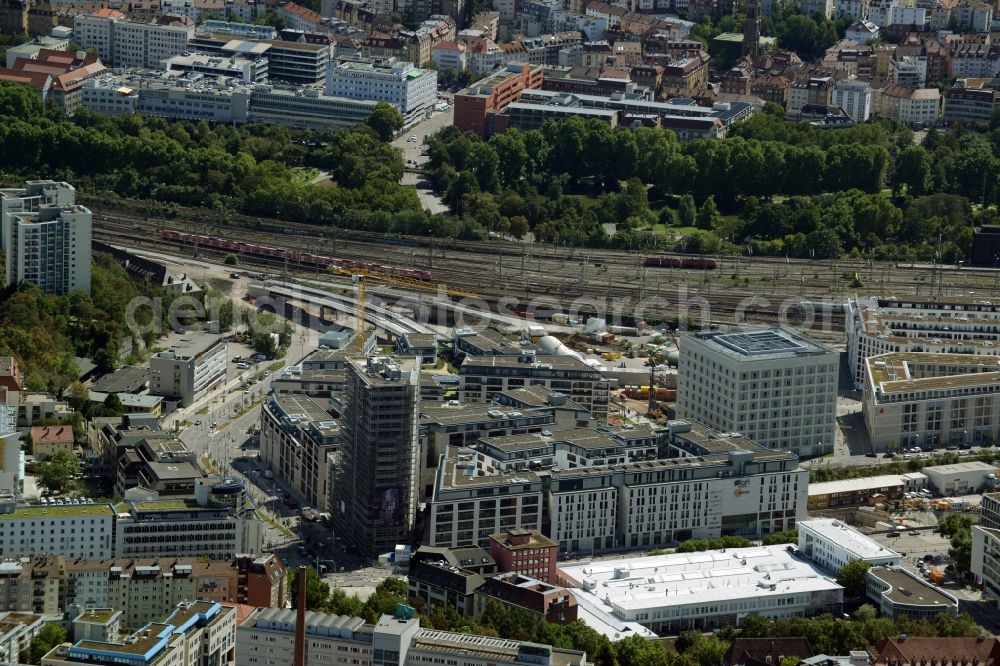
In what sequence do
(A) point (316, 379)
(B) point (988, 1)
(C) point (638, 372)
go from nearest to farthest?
1. (A) point (316, 379)
2. (C) point (638, 372)
3. (B) point (988, 1)

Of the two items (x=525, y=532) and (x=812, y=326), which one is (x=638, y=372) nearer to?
(x=812, y=326)

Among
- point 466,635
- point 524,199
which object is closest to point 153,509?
point 466,635

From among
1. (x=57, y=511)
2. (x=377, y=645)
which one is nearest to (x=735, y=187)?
(x=57, y=511)

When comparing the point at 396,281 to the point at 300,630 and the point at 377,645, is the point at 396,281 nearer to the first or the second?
the point at 377,645

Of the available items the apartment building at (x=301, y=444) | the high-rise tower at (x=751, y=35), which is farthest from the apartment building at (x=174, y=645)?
the high-rise tower at (x=751, y=35)

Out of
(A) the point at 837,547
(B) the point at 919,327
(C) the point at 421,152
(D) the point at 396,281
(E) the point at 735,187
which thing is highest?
(C) the point at 421,152

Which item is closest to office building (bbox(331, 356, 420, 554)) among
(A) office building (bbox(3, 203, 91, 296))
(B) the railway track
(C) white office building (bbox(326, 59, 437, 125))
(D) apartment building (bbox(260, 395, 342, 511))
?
(D) apartment building (bbox(260, 395, 342, 511))
